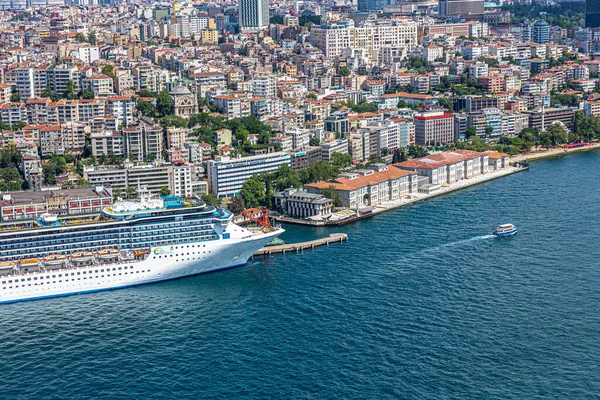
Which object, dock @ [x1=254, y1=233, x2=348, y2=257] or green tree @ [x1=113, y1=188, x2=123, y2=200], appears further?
green tree @ [x1=113, y1=188, x2=123, y2=200]

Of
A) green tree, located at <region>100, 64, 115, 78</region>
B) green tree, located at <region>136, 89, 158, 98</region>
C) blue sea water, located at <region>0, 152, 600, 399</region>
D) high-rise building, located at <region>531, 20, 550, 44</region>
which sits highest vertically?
high-rise building, located at <region>531, 20, 550, 44</region>

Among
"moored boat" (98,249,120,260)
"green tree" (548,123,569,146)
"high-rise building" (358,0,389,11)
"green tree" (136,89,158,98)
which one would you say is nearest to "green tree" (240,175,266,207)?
"moored boat" (98,249,120,260)

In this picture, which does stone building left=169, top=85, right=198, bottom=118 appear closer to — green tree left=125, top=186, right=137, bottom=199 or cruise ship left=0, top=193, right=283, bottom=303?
green tree left=125, top=186, right=137, bottom=199

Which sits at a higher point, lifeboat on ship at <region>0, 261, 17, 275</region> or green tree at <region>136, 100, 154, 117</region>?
green tree at <region>136, 100, 154, 117</region>

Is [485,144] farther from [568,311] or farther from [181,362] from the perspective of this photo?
[181,362]

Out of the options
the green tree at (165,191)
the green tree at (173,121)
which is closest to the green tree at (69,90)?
the green tree at (173,121)

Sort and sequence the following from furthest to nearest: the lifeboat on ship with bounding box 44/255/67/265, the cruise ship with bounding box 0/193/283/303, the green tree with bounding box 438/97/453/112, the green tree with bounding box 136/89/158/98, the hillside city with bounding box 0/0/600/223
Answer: the green tree with bounding box 438/97/453/112
the green tree with bounding box 136/89/158/98
the hillside city with bounding box 0/0/600/223
the lifeboat on ship with bounding box 44/255/67/265
the cruise ship with bounding box 0/193/283/303

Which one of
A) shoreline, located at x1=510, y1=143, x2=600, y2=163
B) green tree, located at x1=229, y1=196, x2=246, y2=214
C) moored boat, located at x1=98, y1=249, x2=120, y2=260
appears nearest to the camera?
moored boat, located at x1=98, y1=249, x2=120, y2=260

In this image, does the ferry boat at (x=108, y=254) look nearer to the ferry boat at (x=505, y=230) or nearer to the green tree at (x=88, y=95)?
the ferry boat at (x=505, y=230)
